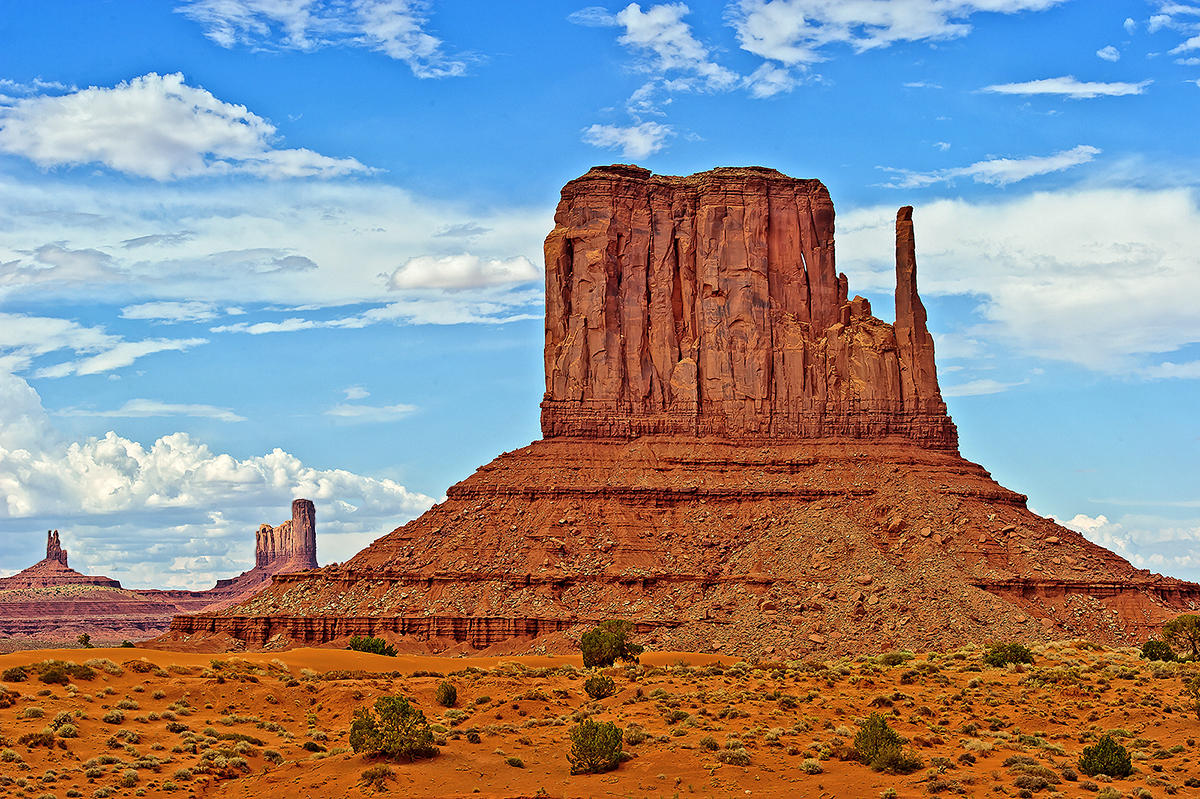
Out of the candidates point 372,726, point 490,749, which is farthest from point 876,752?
point 372,726

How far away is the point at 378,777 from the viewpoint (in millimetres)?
42500

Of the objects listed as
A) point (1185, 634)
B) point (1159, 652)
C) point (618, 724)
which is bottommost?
point (618, 724)

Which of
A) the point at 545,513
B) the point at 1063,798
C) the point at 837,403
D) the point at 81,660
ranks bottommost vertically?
the point at 1063,798

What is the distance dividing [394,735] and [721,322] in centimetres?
8042

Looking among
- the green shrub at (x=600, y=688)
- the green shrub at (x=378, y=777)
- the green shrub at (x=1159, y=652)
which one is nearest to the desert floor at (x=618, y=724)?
the green shrub at (x=378, y=777)

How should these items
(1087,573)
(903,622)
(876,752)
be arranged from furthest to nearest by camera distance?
(1087,573), (903,622), (876,752)

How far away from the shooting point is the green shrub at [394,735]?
4441cm

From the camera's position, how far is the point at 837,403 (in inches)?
4663

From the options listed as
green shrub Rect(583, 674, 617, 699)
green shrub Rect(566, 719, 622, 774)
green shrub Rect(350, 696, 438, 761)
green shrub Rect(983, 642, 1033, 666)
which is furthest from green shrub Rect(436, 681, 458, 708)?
green shrub Rect(983, 642, 1033, 666)

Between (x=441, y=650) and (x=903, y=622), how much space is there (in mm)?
25843

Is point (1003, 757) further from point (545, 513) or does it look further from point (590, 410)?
point (590, 410)

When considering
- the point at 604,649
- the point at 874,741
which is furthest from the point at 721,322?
the point at 874,741

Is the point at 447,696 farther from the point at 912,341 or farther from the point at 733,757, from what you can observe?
the point at 912,341

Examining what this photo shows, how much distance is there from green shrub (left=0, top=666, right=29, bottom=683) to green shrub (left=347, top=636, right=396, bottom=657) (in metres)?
→ 33.5
